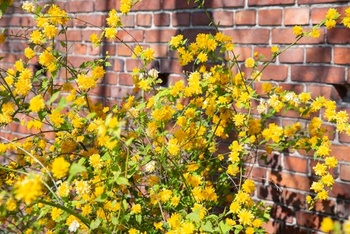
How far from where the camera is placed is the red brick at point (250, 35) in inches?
98.0

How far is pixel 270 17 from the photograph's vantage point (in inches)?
96.7

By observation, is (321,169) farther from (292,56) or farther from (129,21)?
(129,21)

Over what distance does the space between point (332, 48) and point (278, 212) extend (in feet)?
2.47

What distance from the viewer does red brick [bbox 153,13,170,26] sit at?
9.34 feet

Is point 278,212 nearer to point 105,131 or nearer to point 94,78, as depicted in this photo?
point 94,78

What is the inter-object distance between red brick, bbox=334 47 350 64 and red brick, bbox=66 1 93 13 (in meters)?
1.48

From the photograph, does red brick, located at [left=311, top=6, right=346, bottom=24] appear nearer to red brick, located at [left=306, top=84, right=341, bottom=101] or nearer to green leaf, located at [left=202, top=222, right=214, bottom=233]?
red brick, located at [left=306, top=84, right=341, bottom=101]

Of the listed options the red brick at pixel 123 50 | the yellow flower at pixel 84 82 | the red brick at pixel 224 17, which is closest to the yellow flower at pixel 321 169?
the red brick at pixel 224 17

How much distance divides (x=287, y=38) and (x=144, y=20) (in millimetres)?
846

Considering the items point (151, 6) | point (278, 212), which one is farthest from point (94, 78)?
point (278, 212)

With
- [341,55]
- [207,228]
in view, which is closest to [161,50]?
[341,55]

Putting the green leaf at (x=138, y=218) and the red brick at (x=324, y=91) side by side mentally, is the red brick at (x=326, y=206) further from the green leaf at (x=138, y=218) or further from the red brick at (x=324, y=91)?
the green leaf at (x=138, y=218)

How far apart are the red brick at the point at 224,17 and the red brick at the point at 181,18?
0.16 meters

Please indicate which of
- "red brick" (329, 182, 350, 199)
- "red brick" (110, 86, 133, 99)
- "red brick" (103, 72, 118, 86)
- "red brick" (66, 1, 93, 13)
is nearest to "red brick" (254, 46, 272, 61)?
"red brick" (329, 182, 350, 199)
